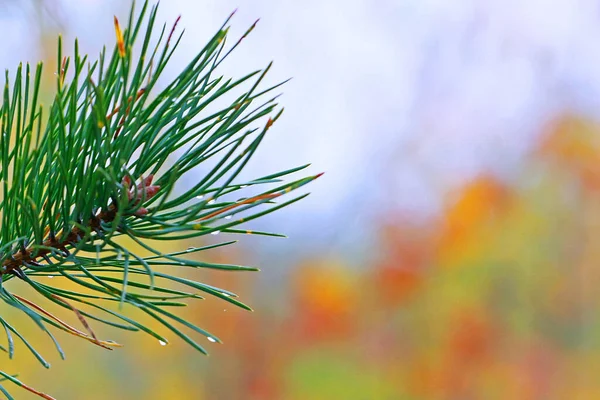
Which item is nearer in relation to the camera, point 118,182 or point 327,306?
point 118,182

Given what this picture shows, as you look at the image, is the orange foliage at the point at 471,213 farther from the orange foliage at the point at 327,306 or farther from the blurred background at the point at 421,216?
the orange foliage at the point at 327,306

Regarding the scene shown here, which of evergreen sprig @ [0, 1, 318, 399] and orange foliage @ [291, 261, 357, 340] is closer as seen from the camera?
evergreen sprig @ [0, 1, 318, 399]

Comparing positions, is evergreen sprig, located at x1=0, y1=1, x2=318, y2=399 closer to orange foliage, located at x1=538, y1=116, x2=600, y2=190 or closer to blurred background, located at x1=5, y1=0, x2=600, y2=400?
blurred background, located at x1=5, y1=0, x2=600, y2=400

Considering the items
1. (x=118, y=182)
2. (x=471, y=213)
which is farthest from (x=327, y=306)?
(x=118, y=182)

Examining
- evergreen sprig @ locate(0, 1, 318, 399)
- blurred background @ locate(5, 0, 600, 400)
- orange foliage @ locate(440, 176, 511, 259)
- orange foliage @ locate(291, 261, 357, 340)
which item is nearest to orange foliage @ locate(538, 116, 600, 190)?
blurred background @ locate(5, 0, 600, 400)

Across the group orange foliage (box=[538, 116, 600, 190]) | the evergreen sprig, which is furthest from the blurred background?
the evergreen sprig

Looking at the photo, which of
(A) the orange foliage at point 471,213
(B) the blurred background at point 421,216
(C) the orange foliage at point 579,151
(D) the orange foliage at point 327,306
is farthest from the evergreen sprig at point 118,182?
(C) the orange foliage at point 579,151

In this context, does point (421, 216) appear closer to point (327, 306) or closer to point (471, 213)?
point (471, 213)

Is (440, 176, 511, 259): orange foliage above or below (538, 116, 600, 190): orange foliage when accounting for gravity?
below

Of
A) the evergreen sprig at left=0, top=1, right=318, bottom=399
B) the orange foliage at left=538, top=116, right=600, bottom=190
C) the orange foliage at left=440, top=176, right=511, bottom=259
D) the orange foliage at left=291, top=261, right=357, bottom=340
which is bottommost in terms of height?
the evergreen sprig at left=0, top=1, right=318, bottom=399

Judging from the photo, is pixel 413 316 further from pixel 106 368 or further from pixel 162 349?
pixel 106 368
